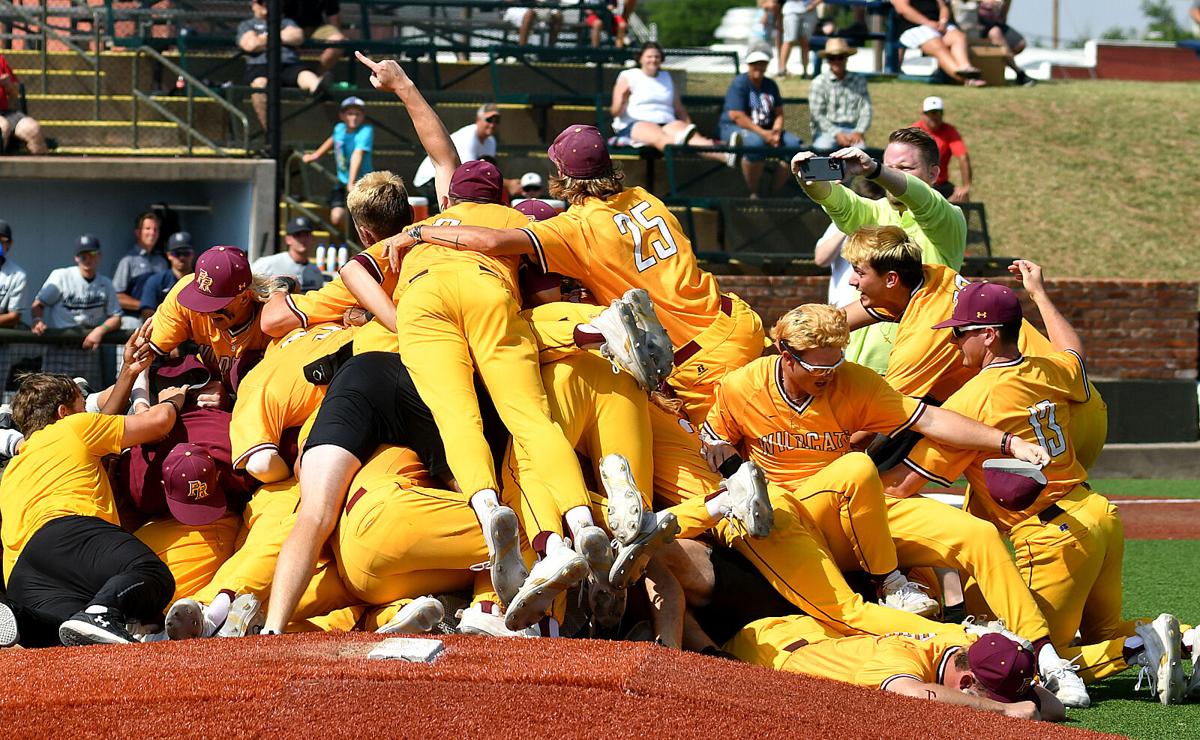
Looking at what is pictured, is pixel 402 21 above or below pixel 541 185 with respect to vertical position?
above

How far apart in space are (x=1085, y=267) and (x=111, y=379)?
15.2m

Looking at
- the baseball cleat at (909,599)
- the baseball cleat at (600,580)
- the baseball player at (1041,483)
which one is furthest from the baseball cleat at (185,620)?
the baseball player at (1041,483)

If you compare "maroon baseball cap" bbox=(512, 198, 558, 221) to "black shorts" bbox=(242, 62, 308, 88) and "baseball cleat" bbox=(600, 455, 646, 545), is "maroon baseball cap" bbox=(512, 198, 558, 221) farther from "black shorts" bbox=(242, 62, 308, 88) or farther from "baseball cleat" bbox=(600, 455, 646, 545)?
"black shorts" bbox=(242, 62, 308, 88)

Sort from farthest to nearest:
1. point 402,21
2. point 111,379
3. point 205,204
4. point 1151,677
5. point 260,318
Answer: point 402,21 → point 205,204 → point 111,379 → point 260,318 → point 1151,677

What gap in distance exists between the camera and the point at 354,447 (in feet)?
21.3

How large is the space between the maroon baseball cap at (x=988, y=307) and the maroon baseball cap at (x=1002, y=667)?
1.70 metres

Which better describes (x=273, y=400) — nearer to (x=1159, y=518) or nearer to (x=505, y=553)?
(x=505, y=553)

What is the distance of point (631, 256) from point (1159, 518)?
6.30 m

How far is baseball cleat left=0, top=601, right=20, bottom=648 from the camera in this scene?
255 inches

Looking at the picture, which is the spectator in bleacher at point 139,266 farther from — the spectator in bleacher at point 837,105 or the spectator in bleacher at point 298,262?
the spectator in bleacher at point 837,105

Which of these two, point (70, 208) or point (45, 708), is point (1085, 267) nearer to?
point (70, 208)

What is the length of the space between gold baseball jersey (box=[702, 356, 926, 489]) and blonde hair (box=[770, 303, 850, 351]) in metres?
0.24

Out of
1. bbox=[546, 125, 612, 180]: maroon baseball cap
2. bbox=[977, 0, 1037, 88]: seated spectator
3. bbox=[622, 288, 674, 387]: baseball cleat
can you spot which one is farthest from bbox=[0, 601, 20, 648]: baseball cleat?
bbox=[977, 0, 1037, 88]: seated spectator

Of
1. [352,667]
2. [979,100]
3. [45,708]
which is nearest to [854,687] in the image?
[352,667]
